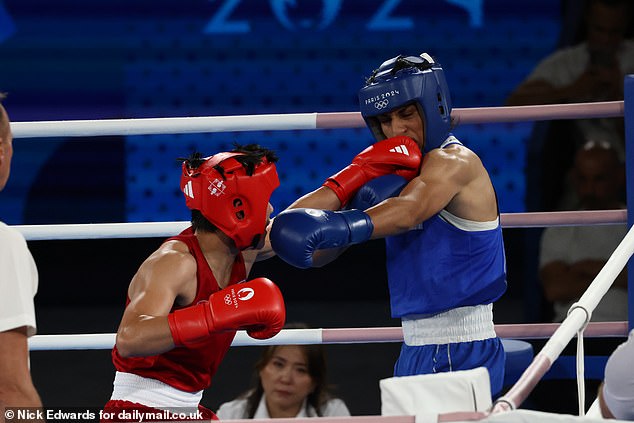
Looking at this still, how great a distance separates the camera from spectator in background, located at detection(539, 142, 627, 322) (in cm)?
472

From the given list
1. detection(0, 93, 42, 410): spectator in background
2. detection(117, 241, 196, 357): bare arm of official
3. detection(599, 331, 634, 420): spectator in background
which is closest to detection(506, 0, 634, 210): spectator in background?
detection(117, 241, 196, 357): bare arm of official

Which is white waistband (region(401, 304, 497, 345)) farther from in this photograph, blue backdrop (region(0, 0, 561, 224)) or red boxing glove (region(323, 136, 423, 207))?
blue backdrop (region(0, 0, 561, 224))

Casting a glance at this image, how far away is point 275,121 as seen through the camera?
297 centimetres

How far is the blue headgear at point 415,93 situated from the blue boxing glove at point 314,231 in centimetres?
33

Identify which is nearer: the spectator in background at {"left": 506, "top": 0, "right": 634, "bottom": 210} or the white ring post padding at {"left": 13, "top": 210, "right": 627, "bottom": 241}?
the white ring post padding at {"left": 13, "top": 210, "right": 627, "bottom": 241}

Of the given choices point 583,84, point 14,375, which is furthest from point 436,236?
point 583,84

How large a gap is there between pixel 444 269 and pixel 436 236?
0.09 meters

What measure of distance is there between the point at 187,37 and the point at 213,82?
12.0 inches

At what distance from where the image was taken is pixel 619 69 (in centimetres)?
526

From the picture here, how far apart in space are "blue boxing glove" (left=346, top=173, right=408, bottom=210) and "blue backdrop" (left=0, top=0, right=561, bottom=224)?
3403 mm

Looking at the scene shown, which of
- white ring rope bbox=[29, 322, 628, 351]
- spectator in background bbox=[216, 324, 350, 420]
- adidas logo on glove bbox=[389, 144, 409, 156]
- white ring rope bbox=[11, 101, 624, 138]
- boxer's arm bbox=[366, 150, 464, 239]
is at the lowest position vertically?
spectator in background bbox=[216, 324, 350, 420]

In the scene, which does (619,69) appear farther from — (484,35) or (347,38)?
(347,38)

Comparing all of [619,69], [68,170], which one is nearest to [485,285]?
[619,69]

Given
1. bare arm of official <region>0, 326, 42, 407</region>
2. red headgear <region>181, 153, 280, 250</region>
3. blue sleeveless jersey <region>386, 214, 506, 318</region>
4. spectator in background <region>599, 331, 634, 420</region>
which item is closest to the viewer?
bare arm of official <region>0, 326, 42, 407</region>
